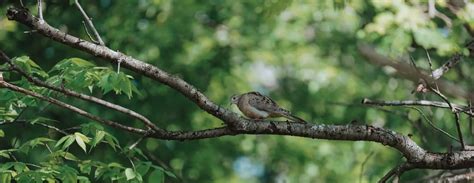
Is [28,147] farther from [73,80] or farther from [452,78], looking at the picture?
[452,78]

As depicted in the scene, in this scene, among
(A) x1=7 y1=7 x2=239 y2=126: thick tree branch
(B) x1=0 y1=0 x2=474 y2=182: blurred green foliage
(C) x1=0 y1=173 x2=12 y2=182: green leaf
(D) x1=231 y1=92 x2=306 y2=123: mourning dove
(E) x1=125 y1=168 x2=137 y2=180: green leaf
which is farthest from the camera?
(B) x1=0 y1=0 x2=474 y2=182: blurred green foliage

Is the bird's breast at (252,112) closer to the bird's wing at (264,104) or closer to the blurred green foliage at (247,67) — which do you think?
the bird's wing at (264,104)

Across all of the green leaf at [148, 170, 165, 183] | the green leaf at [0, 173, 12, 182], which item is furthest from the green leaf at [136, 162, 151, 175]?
the green leaf at [0, 173, 12, 182]

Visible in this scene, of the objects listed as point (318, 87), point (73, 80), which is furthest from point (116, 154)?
point (73, 80)

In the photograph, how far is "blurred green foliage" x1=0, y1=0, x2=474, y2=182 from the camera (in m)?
8.43

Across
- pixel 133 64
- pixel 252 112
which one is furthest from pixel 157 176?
pixel 133 64

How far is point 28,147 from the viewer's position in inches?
196

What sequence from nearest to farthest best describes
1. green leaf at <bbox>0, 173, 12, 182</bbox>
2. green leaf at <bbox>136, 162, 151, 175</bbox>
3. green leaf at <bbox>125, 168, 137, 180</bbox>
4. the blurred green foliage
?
green leaf at <bbox>0, 173, 12, 182</bbox> < green leaf at <bbox>125, 168, 137, 180</bbox> < green leaf at <bbox>136, 162, 151, 175</bbox> < the blurred green foliage

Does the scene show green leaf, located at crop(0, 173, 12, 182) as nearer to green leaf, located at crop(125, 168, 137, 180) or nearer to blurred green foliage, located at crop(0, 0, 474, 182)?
green leaf, located at crop(125, 168, 137, 180)

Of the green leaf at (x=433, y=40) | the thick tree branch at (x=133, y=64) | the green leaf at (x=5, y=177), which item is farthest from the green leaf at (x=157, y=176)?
the green leaf at (x=433, y=40)

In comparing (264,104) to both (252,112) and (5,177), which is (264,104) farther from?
(5,177)

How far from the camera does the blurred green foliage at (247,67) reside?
8.43 metres

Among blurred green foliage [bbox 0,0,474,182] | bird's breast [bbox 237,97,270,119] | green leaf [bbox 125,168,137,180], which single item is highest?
blurred green foliage [bbox 0,0,474,182]

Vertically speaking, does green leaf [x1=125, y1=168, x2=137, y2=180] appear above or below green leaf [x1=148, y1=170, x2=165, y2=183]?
below
